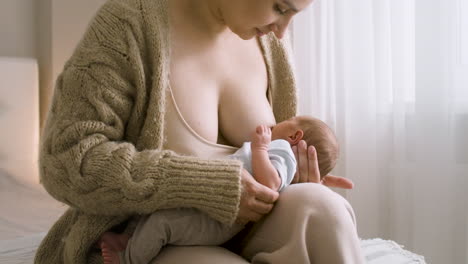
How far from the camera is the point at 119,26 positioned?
3.41 ft

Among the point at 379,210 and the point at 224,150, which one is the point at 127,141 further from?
the point at 379,210

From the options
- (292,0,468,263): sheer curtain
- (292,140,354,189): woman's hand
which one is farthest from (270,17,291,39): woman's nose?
(292,0,468,263): sheer curtain

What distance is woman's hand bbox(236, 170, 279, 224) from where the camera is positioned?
93cm

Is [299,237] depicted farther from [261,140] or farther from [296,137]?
[296,137]

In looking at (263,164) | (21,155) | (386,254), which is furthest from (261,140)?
(21,155)

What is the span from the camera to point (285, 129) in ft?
4.01

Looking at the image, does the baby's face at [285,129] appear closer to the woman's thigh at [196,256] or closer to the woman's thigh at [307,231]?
the woman's thigh at [307,231]

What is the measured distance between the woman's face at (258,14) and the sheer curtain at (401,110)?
2.82 ft

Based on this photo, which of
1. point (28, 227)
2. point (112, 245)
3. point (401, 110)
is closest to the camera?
point (112, 245)

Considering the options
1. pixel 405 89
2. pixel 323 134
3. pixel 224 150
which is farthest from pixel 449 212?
pixel 224 150

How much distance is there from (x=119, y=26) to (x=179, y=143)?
10.2 inches

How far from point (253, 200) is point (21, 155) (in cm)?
202

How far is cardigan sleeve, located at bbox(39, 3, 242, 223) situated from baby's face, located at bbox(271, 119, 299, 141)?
31 cm

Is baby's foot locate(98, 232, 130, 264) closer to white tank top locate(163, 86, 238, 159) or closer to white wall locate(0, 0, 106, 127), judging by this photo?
white tank top locate(163, 86, 238, 159)
